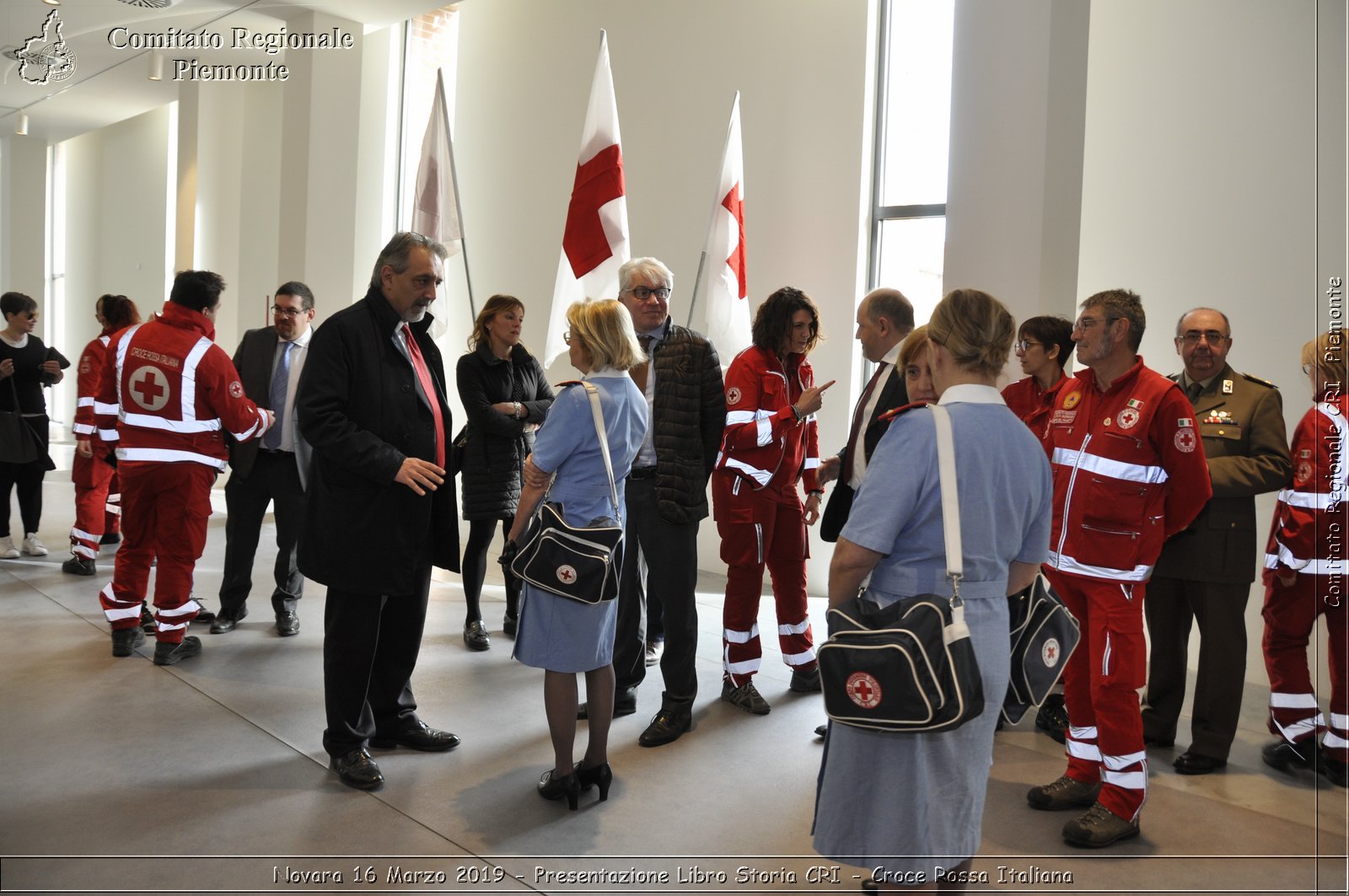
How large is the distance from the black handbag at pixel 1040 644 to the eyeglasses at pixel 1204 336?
190 cm

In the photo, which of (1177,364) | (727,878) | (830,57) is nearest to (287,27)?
(830,57)

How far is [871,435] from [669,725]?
129 cm

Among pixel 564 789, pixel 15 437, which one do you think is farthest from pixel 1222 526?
pixel 15 437

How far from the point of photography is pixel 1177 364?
4988 millimetres

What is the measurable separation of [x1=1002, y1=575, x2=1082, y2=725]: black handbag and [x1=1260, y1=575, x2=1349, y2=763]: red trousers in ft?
5.52

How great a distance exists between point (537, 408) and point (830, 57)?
3.01 m

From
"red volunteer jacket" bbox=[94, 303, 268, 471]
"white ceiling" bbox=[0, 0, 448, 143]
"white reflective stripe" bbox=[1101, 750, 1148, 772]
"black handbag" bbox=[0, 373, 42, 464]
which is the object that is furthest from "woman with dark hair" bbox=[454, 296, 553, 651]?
"white ceiling" bbox=[0, 0, 448, 143]

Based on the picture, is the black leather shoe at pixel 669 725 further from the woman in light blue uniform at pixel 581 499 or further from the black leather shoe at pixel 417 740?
the black leather shoe at pixel 417 740

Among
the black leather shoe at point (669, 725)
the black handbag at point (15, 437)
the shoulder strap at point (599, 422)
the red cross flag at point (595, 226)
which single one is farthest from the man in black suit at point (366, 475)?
the black handbag at point (15, 437)

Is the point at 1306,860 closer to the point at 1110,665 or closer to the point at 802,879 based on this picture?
the point at 1110,665

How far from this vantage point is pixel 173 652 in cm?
432

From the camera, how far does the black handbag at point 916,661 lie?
70.4 inches

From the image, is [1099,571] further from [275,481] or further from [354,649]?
[275,481]

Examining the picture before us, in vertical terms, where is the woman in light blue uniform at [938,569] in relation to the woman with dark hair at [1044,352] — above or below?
below
